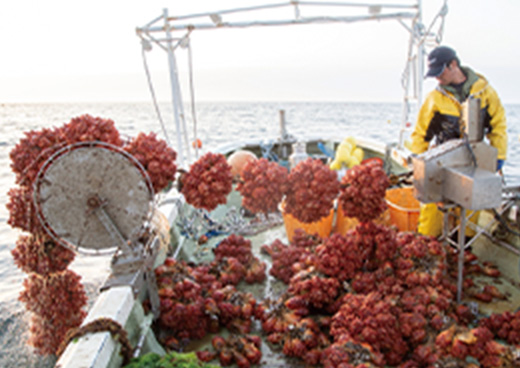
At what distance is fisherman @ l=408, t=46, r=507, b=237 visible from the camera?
141 inches

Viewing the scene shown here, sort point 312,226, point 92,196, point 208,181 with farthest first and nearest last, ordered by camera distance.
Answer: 1. point 312,226
2. point 208,181
3. point 92,196

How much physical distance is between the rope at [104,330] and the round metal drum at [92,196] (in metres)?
0.56

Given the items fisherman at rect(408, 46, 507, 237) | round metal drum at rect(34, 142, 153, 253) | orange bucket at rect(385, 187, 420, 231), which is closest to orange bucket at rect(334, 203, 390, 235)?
orange bucket at rect(385, 187, 420, 231)

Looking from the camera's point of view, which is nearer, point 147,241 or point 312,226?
point 147,241

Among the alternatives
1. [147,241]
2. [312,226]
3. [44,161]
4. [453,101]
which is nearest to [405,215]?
[312,226]

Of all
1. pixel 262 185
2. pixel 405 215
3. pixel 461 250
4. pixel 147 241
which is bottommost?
pixel 405 215

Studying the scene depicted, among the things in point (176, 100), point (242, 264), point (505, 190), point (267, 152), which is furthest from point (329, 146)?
point (505, 190)

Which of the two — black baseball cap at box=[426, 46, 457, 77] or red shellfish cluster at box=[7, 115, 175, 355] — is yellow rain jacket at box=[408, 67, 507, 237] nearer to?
black baseball cap at box=[426, 46, 457, 77]

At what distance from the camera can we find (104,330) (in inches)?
87.0

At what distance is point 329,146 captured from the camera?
368 inches

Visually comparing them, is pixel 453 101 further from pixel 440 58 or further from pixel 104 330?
pixel 104 330

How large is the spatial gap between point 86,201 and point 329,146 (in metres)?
7.67

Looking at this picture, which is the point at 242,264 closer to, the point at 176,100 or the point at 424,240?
the point at 424,240

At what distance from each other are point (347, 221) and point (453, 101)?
78.4 inches
